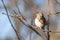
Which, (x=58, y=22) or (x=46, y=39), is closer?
(x=46, y=39)

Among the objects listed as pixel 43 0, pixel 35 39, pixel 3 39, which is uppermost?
pixel 43 0

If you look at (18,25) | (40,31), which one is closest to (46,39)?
(40,31)

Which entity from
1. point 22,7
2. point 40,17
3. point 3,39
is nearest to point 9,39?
point 3,39

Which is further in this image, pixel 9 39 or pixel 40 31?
pixel 9 39

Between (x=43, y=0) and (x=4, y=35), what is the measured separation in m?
1.22

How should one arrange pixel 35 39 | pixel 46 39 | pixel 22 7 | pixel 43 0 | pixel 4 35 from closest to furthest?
pixel 46 39 < pixel 35 39 < pixel 43 0 < pixel 22 7 < pixel 4 35

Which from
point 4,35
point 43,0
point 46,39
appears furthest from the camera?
point 4,35

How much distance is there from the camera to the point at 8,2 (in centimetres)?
544

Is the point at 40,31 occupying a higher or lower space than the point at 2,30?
higher

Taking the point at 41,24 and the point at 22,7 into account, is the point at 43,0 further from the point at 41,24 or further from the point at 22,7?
the point at 41,24

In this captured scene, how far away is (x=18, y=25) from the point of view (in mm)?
5234

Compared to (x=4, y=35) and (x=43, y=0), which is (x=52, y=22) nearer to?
(x=43, y=0)

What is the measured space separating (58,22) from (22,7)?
724 mm

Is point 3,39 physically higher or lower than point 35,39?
lower
